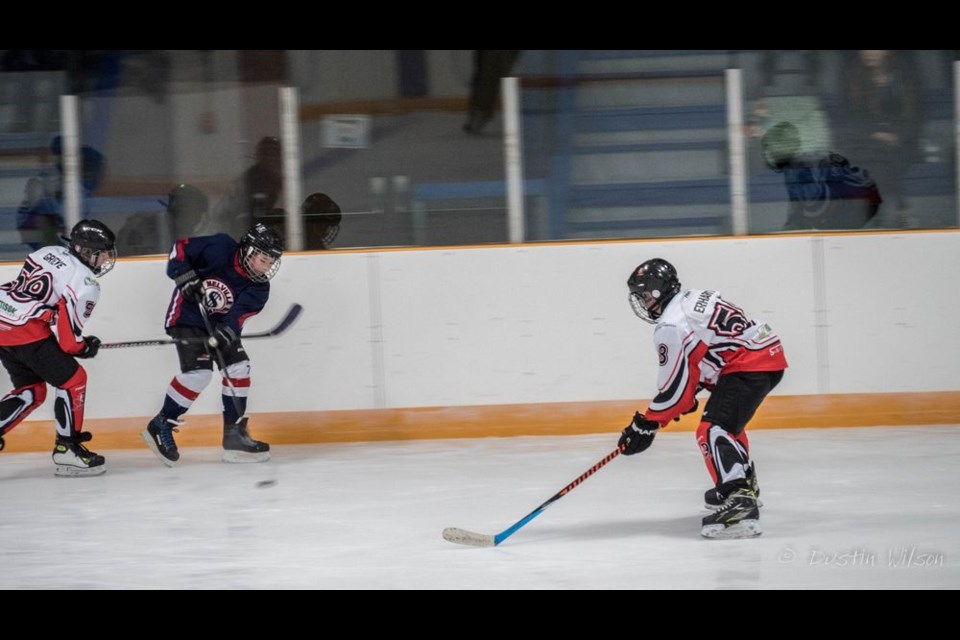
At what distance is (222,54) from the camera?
18.5ft

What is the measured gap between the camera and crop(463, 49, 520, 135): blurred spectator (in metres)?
5.59

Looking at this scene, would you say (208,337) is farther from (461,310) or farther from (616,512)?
(616,512)

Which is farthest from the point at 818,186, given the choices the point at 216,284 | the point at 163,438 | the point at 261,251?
the point at 163,438

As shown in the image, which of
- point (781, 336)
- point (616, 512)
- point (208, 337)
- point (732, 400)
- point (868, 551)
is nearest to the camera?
point (868, 551)

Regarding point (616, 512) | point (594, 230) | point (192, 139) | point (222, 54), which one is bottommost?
point (616, 512)

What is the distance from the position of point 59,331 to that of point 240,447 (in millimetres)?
929

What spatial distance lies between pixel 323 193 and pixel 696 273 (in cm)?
178

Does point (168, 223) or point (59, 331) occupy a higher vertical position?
point (168, 223)

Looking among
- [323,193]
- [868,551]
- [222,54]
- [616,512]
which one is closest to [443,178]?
[323,193]

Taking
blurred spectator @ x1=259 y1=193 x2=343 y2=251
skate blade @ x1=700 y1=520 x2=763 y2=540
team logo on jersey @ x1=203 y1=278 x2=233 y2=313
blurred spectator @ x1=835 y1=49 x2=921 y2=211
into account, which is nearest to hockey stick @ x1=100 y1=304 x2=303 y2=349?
team logo on jersey @ x1=203 y1=278 x2=233 y2=313

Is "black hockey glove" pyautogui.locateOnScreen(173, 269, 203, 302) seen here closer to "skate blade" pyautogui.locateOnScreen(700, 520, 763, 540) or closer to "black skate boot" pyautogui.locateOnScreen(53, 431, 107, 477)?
"black skate boot" pyautogui.locateOnScreen(53, 431, 107, 477)

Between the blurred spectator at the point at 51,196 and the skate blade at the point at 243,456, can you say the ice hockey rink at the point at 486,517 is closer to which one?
the skate blade at the point at 243,456

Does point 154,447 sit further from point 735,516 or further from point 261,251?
point 735,516

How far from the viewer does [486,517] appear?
12.8 feet
